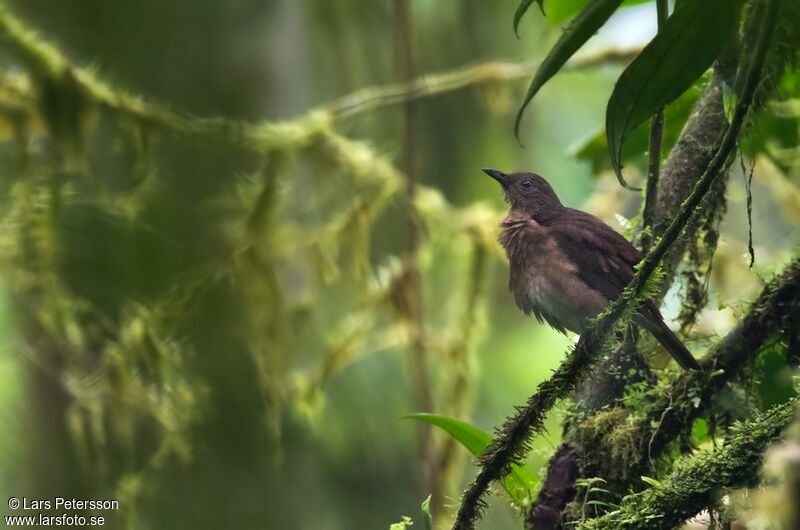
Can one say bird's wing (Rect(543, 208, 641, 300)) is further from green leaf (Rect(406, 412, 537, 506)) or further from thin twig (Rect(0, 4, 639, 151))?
thin twig (Rect(0, 4, 639, 151))

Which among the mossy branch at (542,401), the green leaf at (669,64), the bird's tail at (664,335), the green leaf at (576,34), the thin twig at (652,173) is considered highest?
the thin twig at (652,173)

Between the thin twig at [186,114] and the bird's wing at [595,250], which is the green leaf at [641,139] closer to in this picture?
the bird's wing at [595,250]

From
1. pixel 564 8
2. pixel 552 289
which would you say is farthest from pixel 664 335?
pixel 564 8

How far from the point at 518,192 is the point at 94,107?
6.22 ft

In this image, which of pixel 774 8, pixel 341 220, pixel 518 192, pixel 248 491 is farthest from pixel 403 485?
pixel 774 8

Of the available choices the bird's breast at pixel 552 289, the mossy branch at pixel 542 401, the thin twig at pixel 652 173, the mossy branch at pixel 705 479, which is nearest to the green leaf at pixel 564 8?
the thin twig at pixel 652 173

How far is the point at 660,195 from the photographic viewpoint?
6.95 ft

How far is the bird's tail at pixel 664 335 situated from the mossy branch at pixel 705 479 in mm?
432

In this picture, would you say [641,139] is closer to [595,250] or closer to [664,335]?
[595,250]

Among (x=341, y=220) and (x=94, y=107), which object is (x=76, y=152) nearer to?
(x=94, y=107)

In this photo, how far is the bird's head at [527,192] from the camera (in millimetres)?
3168

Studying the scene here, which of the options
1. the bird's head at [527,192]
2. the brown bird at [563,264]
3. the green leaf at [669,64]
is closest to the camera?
the green leaf at [669,64]

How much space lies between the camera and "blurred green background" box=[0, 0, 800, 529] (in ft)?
12.8

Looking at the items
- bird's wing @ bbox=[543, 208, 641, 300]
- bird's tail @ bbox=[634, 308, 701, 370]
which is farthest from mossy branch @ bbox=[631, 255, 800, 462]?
bird's wing @ bbox=[543, 208, 641, 300]
